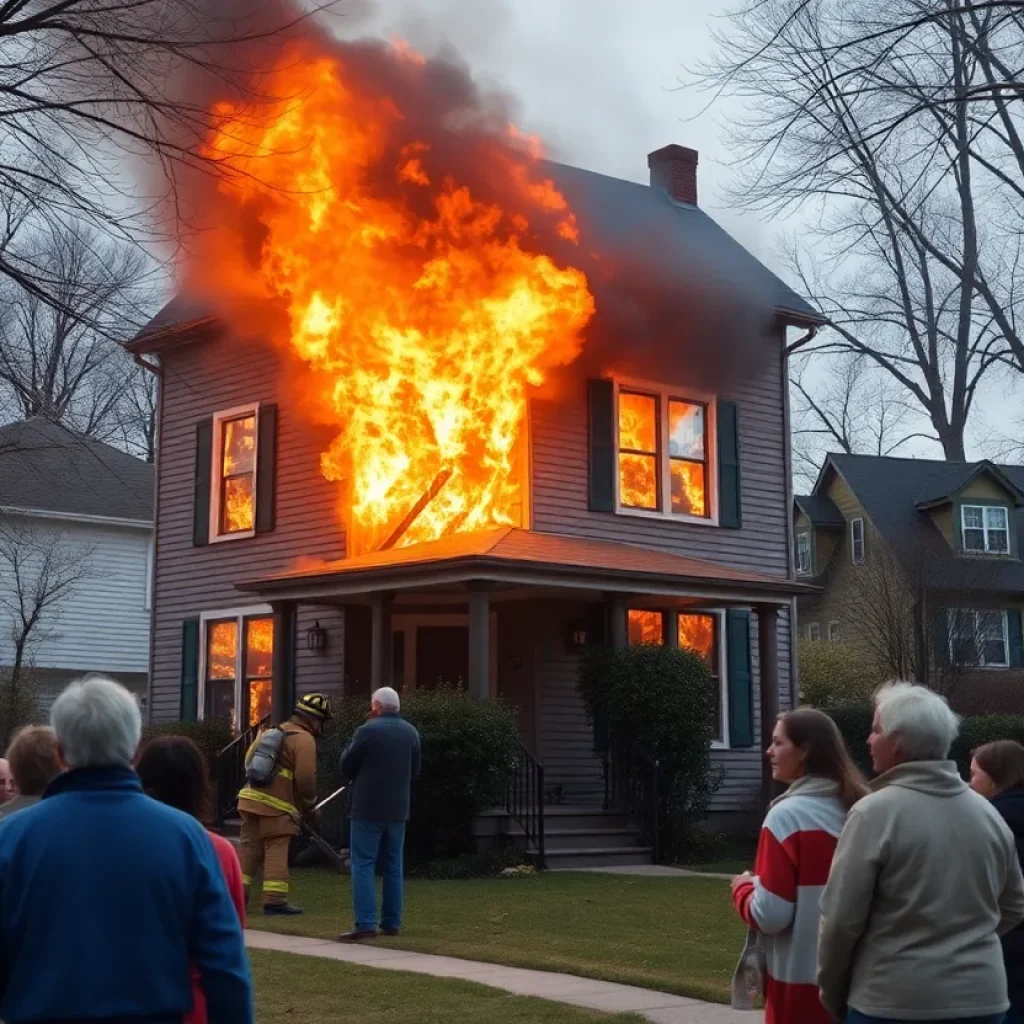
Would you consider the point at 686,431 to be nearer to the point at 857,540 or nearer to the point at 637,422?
the point at 637,422

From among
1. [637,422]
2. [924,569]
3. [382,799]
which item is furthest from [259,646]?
[924,569]

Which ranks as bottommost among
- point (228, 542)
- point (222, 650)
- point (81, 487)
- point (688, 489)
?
point (222, 650)

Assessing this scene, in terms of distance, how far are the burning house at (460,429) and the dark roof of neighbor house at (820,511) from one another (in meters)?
15.2

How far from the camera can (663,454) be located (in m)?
19.5

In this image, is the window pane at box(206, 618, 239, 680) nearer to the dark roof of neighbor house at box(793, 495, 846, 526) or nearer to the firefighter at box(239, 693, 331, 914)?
the firefighter at box(239, 693, 331, 914)

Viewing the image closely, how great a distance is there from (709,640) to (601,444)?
320 centimetres

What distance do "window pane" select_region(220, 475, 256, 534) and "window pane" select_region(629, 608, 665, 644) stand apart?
542 cm

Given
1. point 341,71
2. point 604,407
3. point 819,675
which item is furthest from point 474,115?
point 819,675

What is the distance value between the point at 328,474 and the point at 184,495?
154 inches

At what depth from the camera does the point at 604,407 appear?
61.7 ft

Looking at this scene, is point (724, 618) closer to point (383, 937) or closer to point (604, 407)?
point (604, 407)

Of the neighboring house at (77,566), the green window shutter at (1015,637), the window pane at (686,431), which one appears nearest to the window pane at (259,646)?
the window pane at (686,431)

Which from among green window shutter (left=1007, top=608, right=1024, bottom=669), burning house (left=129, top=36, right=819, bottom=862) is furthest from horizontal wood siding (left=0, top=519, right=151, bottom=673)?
green window shutter (left=1007, top=608, right=1024, bottom=669)

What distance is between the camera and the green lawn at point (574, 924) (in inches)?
347
